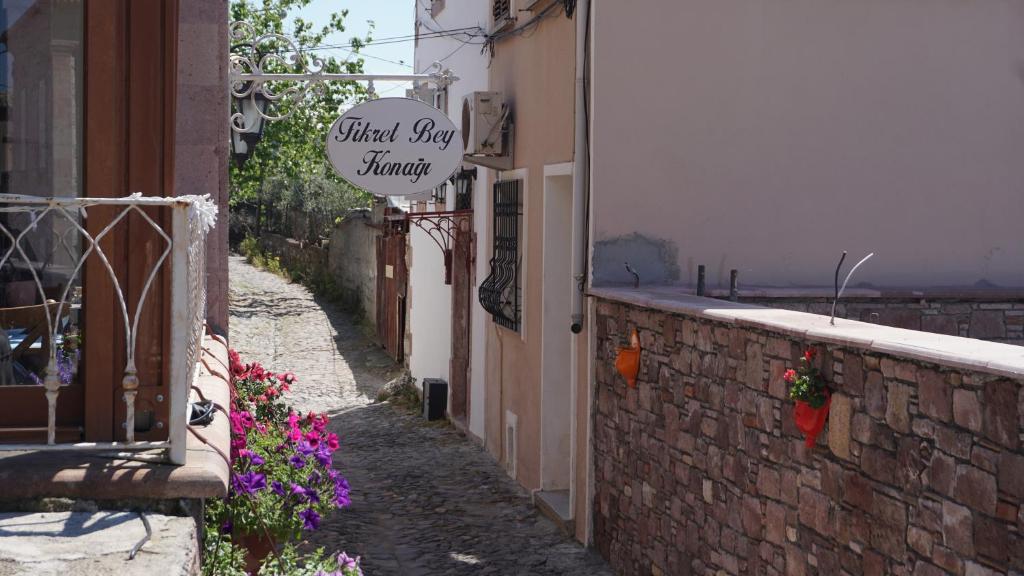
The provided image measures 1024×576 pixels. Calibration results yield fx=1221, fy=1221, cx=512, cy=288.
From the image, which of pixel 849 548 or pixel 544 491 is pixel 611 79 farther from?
pixel 849 548

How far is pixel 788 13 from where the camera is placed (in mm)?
8195

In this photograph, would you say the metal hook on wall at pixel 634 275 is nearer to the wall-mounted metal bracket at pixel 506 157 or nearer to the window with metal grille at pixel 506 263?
the window with metal grille at pixel 506 263

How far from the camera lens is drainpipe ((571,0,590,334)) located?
26.4 feet

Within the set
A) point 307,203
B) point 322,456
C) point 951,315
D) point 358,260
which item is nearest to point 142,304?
point 322,456

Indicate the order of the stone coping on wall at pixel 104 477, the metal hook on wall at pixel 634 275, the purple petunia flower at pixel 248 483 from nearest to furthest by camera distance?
the stone coping on wall at pixel 104 477 < the purple petunia flower at pixel 248 483 < the metal hook on wall at pixel 634 275

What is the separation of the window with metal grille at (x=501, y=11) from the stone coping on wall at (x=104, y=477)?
24.4ft

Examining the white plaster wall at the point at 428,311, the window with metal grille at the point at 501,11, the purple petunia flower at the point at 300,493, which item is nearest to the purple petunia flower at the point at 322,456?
the purple petunia flower at the point at 300,493

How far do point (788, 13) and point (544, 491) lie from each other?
3939mm

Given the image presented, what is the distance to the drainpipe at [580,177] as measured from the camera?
8047mm

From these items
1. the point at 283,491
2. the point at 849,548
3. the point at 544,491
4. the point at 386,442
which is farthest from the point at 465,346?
the point at 849,548

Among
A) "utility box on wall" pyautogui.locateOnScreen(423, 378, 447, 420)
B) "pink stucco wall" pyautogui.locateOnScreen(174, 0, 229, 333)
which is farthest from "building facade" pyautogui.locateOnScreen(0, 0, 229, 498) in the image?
"utility box on wall" pyautogui.locateOnScreen(423, 378, 447, 420)

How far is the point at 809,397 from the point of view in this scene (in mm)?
4793

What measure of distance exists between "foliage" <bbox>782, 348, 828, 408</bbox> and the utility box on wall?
8.69 metres

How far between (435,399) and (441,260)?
1591 millimetres
